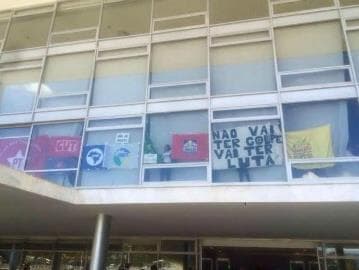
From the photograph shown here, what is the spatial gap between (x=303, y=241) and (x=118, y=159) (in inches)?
212

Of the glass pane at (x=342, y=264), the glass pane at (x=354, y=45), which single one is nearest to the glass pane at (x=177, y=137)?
the glass pane at (x=354, y=45)

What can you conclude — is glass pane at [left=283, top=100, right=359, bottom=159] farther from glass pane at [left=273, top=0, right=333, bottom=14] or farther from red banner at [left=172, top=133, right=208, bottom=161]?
glass pane at [left=273, top=0, right=333, bottom=14]

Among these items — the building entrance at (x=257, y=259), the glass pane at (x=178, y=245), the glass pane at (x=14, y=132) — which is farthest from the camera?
the building entrance at (x=257, y=259)

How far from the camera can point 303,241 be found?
1025 cm

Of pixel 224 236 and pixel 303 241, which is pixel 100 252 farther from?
pixel 303 241

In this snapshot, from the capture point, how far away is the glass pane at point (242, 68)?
26.8 ft

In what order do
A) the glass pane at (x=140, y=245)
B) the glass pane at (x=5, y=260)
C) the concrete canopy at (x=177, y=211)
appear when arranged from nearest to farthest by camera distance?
the concrete canopy at (x=177, y=211), the glass pane at (x=140, y=245), the glass pane at (x=5, y=260)

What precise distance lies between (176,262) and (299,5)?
689 centimetres

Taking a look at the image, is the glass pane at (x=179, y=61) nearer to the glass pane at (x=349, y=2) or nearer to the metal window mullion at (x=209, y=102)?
the metal window mullion at (x=209, y=102)

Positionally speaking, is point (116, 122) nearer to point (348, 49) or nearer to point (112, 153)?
point (112, 153)

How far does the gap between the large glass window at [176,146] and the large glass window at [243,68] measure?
85 cm

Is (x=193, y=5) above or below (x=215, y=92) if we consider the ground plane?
above

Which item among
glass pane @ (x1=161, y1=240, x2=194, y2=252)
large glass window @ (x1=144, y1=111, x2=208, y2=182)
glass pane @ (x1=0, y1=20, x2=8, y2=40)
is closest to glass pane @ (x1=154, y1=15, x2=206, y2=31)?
large glass window @ (x1=144, y1=111, x2=208, y2=182)

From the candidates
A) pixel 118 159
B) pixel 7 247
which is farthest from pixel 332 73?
pixel 7 247
